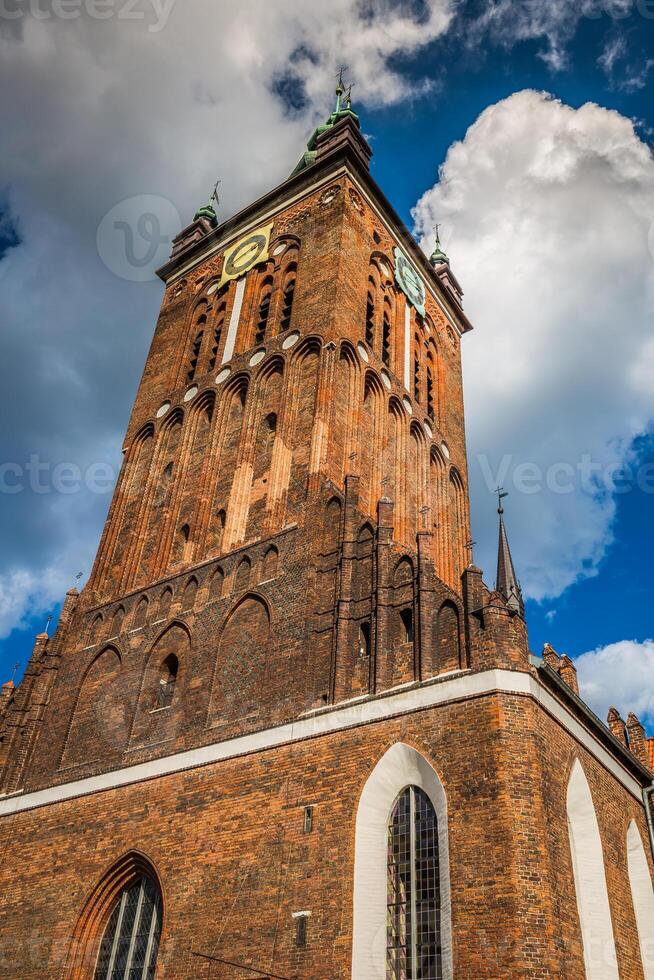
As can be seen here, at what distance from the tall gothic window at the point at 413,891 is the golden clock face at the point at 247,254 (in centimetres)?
1844

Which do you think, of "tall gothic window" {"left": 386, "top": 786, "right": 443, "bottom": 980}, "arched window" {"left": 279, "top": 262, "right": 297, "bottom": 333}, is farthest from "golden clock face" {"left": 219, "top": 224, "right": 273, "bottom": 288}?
"tall gothic window" {"left": 386, "top": 786, "right": 443, "bottom": 980}

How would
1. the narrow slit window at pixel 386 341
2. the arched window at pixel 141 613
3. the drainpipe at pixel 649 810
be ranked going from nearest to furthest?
1. the drainpipe at pixel 649 810
2. the arched window at pixel 141 613
3. the narrow slit window at pixel 386 341

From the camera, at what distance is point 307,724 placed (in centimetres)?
1481

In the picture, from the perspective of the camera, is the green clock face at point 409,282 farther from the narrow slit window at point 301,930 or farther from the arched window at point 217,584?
the narrow slit window at point 301,930

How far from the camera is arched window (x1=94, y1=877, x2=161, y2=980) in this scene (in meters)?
14.9

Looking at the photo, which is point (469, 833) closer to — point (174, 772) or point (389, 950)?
point (389, 950)

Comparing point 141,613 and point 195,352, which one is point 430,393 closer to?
point 195,352

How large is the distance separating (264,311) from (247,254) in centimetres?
346

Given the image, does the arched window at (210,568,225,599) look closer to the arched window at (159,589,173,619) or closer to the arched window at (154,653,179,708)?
the arched window at (159,589,173,619)

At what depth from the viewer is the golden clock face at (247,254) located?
89.8ft

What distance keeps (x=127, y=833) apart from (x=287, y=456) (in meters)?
8.71

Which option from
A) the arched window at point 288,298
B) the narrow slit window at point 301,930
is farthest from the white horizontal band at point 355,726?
the arched window at point 288,298

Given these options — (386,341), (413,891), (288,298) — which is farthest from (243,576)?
(386,341)

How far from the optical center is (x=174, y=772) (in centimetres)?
1622
